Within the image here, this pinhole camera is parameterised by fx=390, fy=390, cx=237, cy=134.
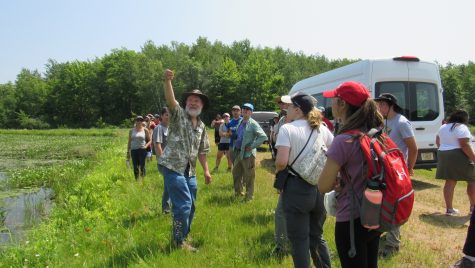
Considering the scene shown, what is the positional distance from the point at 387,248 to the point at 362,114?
2732 mm

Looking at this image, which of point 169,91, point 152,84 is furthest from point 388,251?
point 152,84

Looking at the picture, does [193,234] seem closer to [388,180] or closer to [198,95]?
[198,95]

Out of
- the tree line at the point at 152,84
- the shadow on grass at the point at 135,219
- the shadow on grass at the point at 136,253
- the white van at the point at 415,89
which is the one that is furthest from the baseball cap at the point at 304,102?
the tree line at the point at 152,84

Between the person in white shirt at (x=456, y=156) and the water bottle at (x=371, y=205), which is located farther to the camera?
the person in white shirt at (x=456, y=156)

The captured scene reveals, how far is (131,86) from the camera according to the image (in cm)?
7175

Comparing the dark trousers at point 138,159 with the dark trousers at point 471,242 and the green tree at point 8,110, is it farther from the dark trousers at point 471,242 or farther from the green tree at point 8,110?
the green tree at point 8,110

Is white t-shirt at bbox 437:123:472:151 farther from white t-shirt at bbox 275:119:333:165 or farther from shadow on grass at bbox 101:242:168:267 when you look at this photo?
shadow on grass at bbox 101:242:168:267

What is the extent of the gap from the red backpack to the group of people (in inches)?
3.2

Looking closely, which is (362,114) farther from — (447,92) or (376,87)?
(447,92)

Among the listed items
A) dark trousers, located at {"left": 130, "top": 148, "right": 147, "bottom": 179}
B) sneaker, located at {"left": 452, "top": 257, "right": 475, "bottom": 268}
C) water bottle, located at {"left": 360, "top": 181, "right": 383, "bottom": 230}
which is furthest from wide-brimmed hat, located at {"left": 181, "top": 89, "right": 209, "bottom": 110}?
dark trousers, located at {"left": 130, "top": 148, "right": 147, "bottom": 179}

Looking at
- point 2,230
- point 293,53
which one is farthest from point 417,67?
point 293,53

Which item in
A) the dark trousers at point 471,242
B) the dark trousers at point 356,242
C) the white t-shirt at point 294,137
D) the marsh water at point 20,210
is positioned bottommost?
the marsh water at point 20,210

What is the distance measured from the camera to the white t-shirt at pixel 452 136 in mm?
6582

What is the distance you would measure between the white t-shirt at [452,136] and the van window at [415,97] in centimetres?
253
